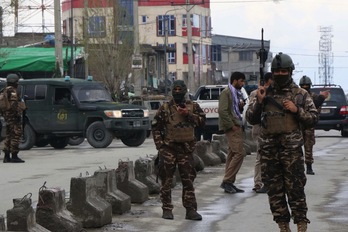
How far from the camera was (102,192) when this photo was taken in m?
13.4

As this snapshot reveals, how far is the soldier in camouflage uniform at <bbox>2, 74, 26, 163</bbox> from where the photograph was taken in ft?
74.2

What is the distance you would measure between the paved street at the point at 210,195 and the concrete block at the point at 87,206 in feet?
0.43

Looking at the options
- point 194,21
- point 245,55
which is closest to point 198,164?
point 194,21

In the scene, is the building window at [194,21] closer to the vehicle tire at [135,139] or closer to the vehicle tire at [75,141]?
the vehicle tire at [75,141]

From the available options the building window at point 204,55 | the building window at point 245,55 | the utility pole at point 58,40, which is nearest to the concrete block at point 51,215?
the utility pole at point 58,40

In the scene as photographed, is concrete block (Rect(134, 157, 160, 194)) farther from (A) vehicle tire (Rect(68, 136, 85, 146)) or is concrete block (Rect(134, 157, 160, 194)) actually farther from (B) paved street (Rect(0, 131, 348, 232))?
(A) vehicle tire (Rect(68, 136, 85, 146))

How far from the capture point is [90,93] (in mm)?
30781

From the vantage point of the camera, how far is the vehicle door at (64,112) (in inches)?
1188

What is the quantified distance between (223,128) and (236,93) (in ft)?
1.82

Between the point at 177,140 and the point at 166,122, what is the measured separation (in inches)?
10.1

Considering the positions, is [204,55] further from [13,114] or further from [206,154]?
[206,154]

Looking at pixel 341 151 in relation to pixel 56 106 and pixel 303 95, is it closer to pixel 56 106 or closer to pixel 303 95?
pixel 56 106

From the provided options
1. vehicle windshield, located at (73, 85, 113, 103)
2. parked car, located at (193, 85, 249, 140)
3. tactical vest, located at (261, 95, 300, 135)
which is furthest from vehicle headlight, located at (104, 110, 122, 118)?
tactical vest, located at (261, 95, 300, 135)

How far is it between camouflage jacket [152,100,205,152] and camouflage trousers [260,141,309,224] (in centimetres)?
243
